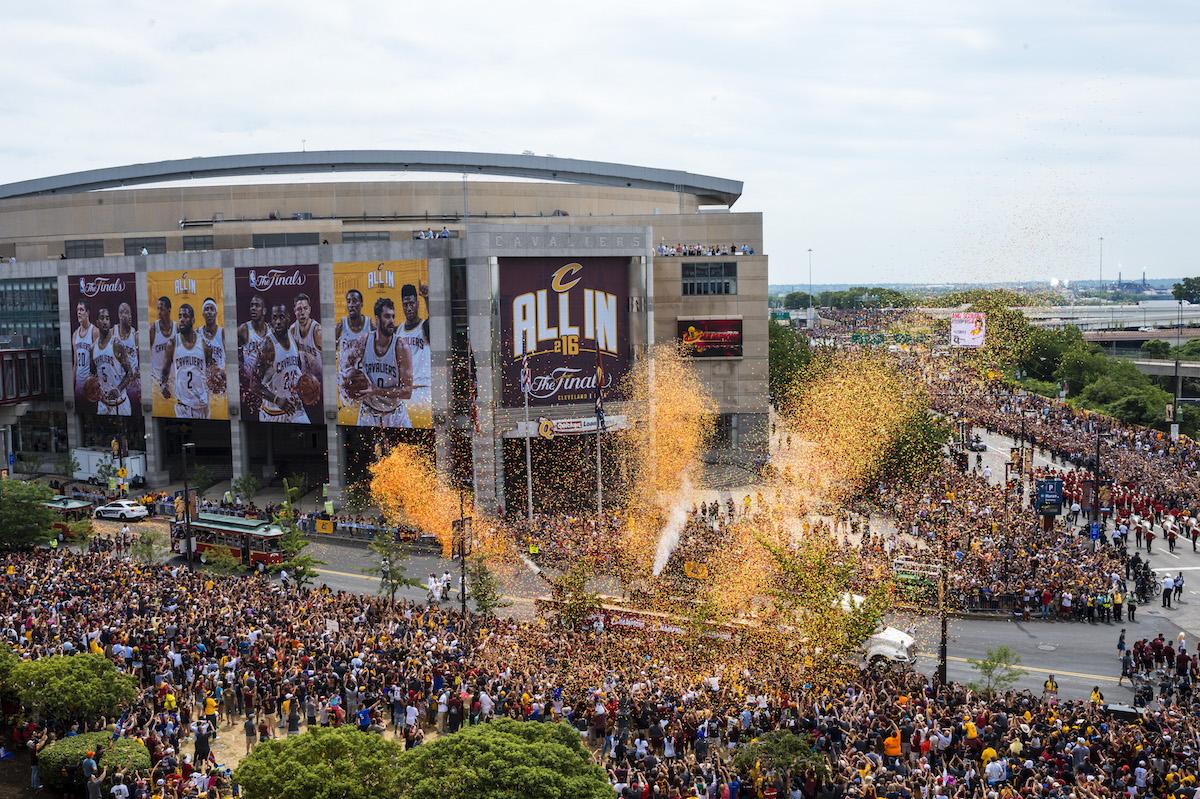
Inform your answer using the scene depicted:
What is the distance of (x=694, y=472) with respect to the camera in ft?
234

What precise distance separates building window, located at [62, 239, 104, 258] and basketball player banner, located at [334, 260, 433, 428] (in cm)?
2828

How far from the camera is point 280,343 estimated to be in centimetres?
6750

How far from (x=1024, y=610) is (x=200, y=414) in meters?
51.7

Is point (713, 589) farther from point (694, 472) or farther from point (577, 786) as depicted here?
point (694, 472)

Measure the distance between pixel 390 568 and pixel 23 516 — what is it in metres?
20.9

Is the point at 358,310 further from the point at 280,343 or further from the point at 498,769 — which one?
the point at 498,769

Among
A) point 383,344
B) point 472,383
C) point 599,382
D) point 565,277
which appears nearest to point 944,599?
point 599,382

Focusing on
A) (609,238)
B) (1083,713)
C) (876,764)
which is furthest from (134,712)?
(609,238)

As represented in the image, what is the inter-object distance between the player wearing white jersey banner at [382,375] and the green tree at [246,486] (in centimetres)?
759

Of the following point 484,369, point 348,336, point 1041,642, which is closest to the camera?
point 1041,642

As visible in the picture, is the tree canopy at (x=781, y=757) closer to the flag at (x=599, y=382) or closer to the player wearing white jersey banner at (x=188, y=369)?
the flag at (x=599, y=382)

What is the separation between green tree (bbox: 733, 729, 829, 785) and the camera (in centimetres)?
2448

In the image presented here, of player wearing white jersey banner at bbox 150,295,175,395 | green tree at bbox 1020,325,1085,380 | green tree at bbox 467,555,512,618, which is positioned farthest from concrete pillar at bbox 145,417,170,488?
green tree at bbox 1020,325,1085,380

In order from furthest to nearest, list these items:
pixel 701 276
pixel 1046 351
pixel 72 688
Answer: pixel 1046 351, pixel 701 276, pixel 72 688
